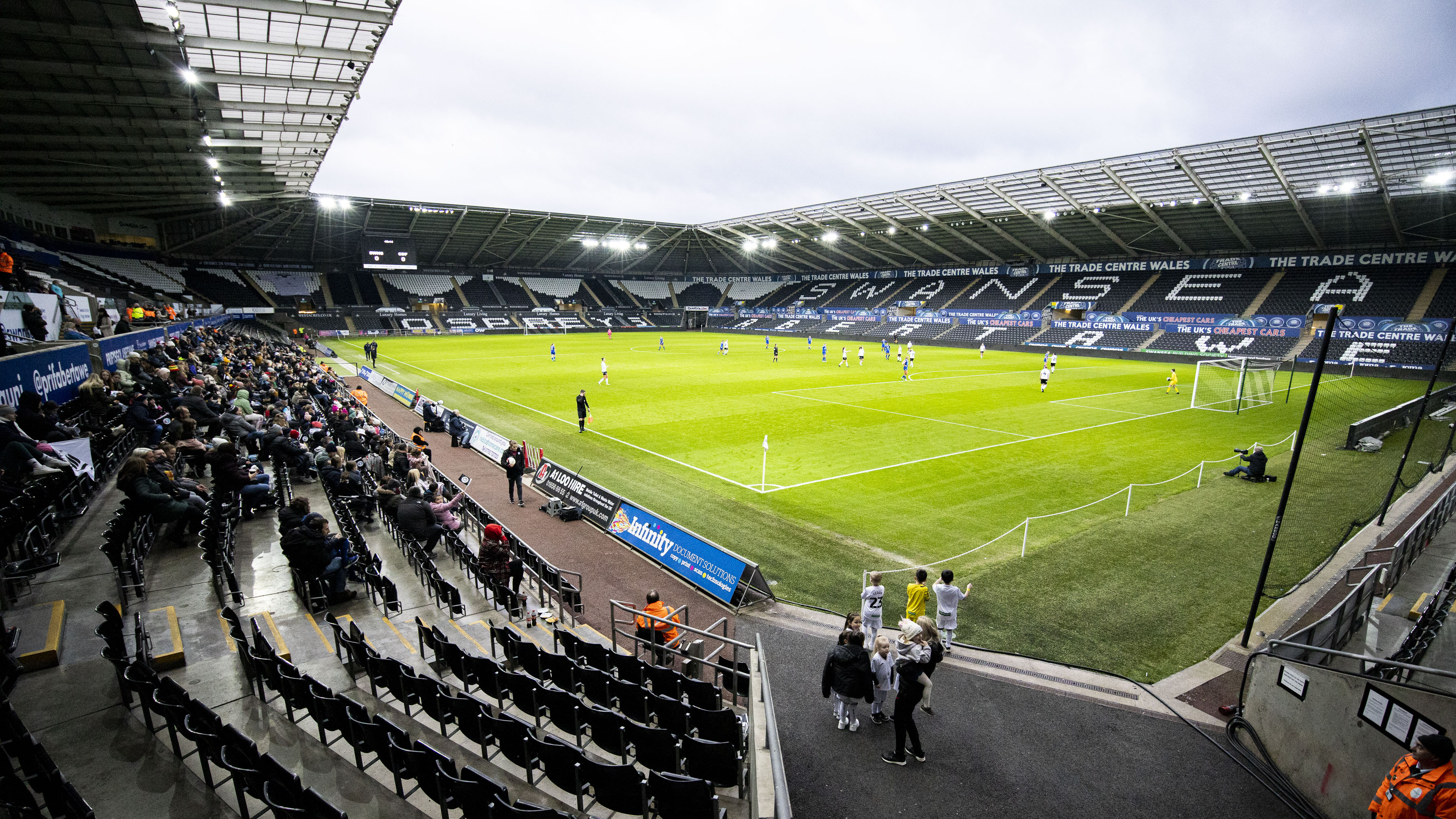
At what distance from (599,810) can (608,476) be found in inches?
480

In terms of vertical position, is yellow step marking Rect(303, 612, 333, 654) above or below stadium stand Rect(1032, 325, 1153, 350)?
below

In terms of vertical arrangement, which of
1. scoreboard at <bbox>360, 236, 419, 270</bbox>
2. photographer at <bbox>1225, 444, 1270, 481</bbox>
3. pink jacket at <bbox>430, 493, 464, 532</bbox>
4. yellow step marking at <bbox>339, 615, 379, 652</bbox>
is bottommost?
yellow step marking at <bbox>339, 615, 379, 652</bbox>

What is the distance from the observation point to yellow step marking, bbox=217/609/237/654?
658 centimetres

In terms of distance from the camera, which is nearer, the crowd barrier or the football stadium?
the football stadium

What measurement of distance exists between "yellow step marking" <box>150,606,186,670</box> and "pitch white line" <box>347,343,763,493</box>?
443 inches

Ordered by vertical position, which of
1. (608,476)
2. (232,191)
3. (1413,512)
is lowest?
(608,476)

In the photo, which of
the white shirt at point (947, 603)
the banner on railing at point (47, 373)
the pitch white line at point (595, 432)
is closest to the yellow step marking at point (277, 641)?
the white shirt at point (947, 603)

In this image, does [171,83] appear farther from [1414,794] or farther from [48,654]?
[1414,794]

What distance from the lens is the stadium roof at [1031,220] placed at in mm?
36344

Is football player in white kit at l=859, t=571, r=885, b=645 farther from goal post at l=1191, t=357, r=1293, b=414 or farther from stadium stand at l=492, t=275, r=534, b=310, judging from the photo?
stadium stand at l=492, t=275, r=534, b=310

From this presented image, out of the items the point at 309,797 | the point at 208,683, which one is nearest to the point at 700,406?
the point at 208,683

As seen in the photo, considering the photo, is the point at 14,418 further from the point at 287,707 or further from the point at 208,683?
the point at 287,707

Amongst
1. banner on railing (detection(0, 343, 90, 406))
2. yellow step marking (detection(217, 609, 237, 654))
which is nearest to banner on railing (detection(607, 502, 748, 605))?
yellow step marking (detection(217, 609, 237, 654))

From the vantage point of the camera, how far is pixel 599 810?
507cm
